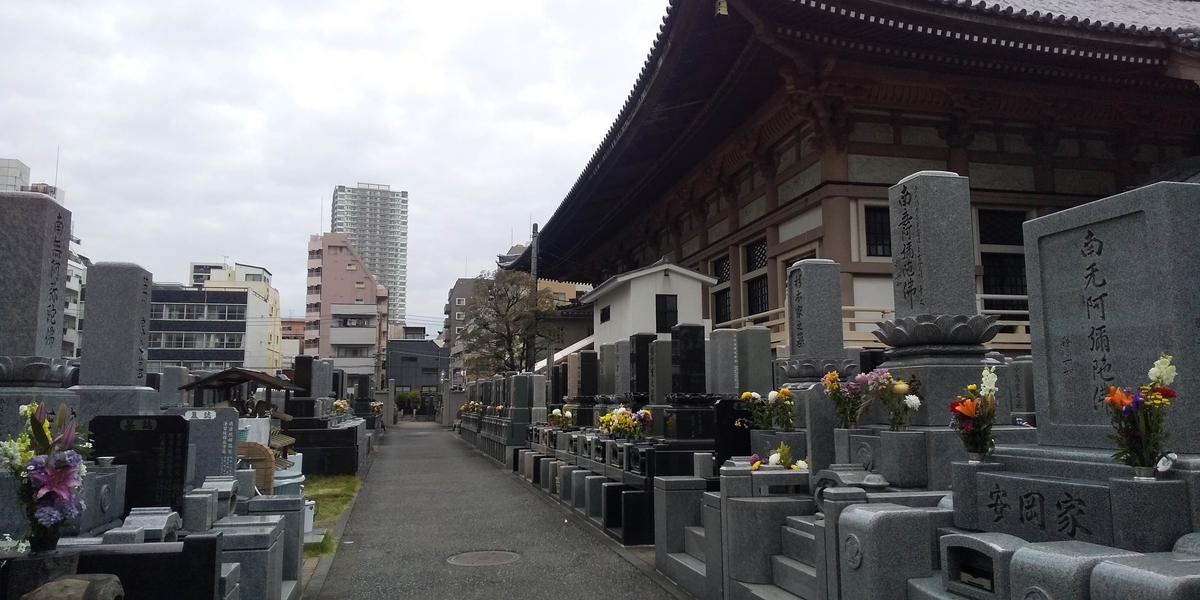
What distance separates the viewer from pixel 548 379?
25984 millimetres

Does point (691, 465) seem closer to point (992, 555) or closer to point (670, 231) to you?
point (992, 555)

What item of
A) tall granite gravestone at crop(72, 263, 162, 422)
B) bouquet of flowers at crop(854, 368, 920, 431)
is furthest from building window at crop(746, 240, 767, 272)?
tall granite gravestone at crop(72, 263, 162, 422)

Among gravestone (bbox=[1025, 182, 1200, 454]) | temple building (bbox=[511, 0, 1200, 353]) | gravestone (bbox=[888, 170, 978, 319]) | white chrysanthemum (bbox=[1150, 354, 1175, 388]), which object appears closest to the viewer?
white chrysanthemum (bbox=[1150, 354, 1175, 388])

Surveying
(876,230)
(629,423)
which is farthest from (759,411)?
(876,230)

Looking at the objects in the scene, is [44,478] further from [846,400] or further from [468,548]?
[468,548]

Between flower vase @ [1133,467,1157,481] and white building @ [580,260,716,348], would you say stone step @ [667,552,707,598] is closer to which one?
flower vase @ [1133,467,1157,481]

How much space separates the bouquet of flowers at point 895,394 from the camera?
626 centimetres

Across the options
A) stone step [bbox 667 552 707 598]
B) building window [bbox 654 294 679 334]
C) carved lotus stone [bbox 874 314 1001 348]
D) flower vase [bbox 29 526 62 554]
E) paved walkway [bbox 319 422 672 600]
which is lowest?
paved walkway [bbox 319 422 672 600]

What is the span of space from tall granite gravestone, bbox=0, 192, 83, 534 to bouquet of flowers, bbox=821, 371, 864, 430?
7.13 m

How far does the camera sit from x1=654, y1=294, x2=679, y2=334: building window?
22.7m

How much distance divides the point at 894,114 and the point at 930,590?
15.6 m

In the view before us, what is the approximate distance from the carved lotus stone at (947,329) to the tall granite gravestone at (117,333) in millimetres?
8472

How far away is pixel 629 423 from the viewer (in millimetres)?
11750

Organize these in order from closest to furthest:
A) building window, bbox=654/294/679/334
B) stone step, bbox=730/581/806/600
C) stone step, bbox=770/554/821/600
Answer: stone step, bbox=770/554/821/600 → stone step, bbox=730/581/806/600 → building window, bbox=654/294/679/334
